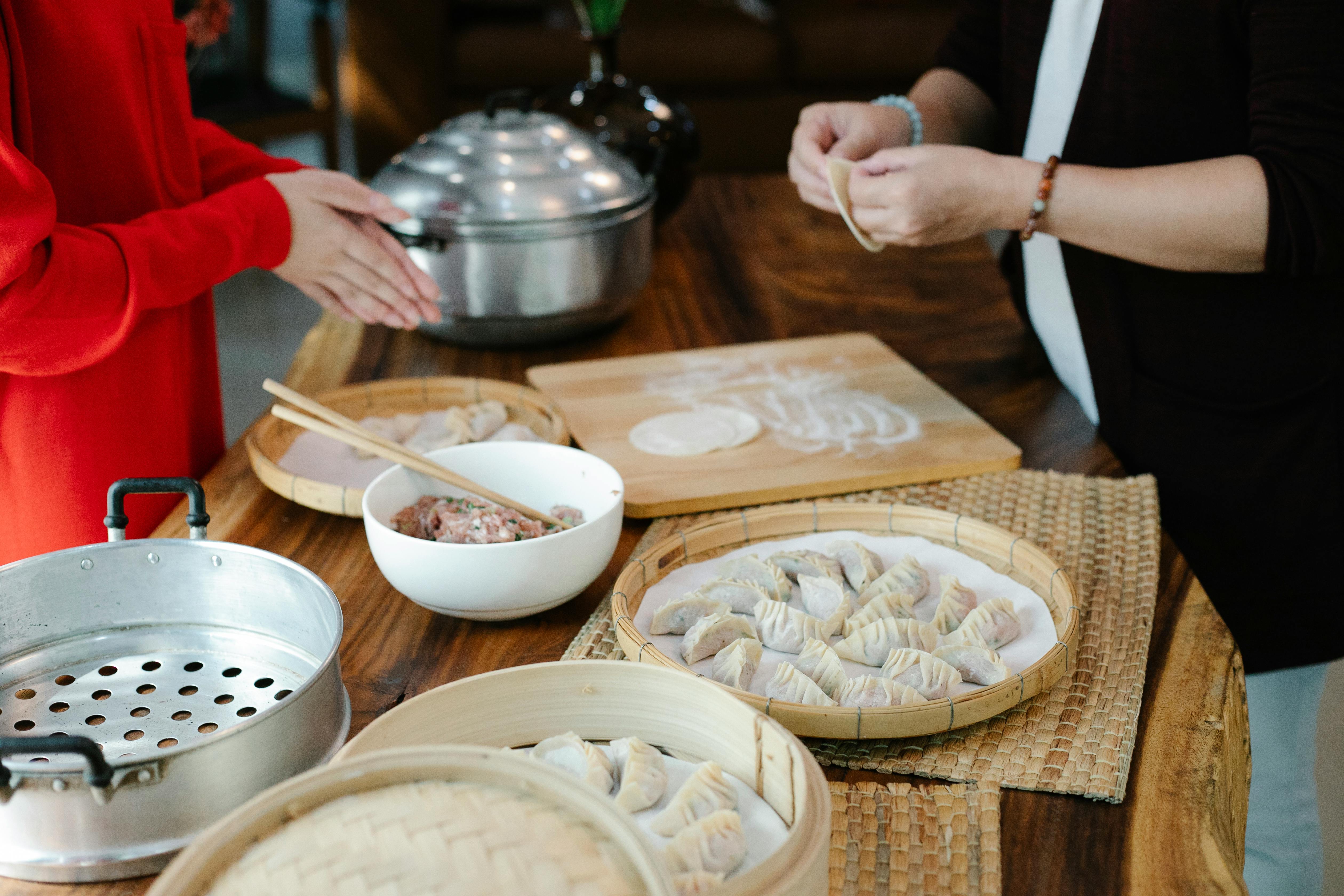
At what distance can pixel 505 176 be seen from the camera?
54.7 inches

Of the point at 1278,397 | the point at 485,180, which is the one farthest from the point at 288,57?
the point at 1278,397

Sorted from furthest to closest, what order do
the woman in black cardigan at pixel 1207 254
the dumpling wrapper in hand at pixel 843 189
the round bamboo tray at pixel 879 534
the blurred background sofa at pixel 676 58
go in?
the blurred background sofa at pixel 676 58, the dumpling wrapper in hand at pixel 843 189, the woman in black cardigan at pixel 1207 254, the round bamboo tray at pixel 879 534

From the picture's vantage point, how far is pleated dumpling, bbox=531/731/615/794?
25.9 inches

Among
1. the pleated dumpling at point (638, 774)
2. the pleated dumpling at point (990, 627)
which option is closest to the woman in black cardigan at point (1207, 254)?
the pleated dumpling at point (990, 627)

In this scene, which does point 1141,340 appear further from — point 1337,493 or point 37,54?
point 37,54

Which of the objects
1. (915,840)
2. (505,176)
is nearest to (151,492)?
(915,840)

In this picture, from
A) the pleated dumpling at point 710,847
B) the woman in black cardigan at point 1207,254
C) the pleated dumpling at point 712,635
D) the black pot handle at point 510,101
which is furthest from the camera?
the black pot handle at point 510,101

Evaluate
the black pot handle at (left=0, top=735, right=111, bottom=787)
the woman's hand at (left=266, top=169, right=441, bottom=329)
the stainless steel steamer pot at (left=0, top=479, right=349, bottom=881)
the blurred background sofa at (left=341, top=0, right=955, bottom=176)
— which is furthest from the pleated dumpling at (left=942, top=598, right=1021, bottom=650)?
the blurred background sofa at (left=341, top=0, right=955, bottom=176)

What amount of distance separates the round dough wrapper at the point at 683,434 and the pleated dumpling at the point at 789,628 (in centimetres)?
38

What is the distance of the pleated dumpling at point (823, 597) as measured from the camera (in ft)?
2.91

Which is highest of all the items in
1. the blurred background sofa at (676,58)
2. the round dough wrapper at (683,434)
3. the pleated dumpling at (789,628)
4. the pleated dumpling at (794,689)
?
Answer: the pleated dumpling at (794,689)

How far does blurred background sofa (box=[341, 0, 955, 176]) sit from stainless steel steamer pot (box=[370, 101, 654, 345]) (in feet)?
9.69

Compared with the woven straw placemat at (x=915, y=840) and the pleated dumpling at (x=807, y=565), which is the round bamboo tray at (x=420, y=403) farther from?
the woven straw placemat at (x=915, y=840)

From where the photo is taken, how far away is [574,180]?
142 cm
